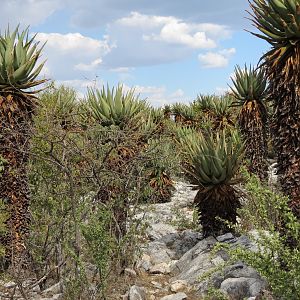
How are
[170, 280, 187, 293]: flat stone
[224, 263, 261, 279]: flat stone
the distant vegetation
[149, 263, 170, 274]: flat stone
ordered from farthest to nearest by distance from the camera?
1. [149, 263, 170, 274]: flat stone
2. [170, 280, 187, 293]: flat stone
3. [224, 263, 261, 279]: flat stone
4. the distant vegetation

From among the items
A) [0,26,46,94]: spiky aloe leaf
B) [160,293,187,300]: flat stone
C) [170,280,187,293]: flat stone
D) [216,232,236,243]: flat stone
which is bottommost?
[170,280,187,293]: flat stone

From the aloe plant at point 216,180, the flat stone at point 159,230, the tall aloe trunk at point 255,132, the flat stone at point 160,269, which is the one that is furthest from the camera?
the tall aloe trunk at point 255,132

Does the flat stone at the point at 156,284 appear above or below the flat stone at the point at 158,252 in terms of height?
below

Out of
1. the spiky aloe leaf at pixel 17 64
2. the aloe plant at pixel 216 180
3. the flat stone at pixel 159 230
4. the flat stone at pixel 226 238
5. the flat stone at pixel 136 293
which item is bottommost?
the flat stone at pixel 136 293

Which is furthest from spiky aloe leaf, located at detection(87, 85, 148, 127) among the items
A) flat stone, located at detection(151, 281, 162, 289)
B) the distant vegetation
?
flat stone, located at detection(151, 281, 162, 289)

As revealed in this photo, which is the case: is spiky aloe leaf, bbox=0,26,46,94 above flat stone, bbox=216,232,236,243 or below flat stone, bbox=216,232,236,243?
above

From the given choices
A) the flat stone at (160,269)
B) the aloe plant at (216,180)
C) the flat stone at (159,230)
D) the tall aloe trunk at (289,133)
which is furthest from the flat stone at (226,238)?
the flat stone at (159,230)

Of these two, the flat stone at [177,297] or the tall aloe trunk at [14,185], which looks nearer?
the flat stone at [177,297]

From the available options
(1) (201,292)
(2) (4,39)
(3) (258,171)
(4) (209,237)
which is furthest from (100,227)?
(3) (258,171)

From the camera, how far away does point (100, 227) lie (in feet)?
23.7

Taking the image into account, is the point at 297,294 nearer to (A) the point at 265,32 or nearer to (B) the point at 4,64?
(A) the point at 265,32

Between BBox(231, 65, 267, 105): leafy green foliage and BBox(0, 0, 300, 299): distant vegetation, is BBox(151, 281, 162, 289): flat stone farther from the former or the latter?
BBox(231, 65, 267, 105): leafy green foliage

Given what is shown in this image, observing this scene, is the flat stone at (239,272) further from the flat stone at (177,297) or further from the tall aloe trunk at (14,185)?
the tall aloe trunk at (14,185)

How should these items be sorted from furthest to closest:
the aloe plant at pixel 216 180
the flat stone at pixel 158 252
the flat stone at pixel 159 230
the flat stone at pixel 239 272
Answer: the flat stone at pixel 159 230, the flat stone at pixel 158 252, the aloe plant at pixel 216 180, the flat stone at pixel 239 272
